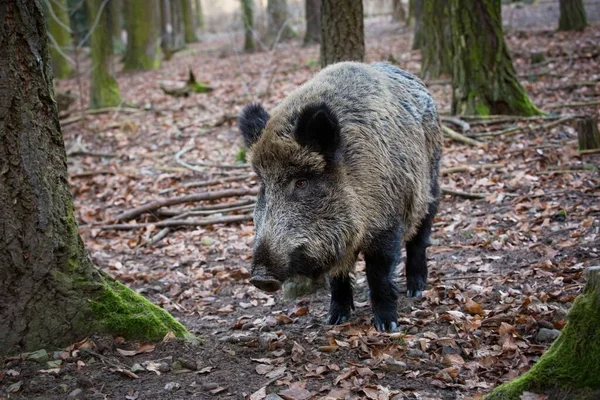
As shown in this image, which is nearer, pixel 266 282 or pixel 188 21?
pixel 266 282

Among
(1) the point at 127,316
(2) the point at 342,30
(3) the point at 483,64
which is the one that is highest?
(2) the point at 342,30

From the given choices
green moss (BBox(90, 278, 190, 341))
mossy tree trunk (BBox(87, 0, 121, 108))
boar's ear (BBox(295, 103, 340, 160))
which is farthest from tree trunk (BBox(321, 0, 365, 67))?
mossy tree trunk (BBox(87, 0, 121, 108))

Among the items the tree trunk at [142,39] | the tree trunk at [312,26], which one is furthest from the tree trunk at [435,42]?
the tree trunk at [142,39]

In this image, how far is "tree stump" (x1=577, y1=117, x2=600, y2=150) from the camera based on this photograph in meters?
8.96

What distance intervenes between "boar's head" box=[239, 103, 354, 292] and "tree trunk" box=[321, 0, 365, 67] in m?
3.73

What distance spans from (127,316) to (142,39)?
2174 cm

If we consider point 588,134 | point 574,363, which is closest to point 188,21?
point 588,134

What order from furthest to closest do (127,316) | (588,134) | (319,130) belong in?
(588,134), (319,130), (127,316)

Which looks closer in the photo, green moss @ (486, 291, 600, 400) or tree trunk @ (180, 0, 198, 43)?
green moss @ (486, 291, 600, 400)

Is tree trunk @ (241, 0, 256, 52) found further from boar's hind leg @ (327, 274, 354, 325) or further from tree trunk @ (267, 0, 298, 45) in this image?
boar's hind leg @ (327, 274, 354, 325)

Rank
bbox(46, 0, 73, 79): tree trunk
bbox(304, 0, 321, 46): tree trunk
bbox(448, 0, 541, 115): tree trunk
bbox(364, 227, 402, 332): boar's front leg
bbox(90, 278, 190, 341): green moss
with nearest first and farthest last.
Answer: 1. bbox(90, 278, 190, 341): green moss
2. bbox(364, 227, 402, 332): boar's front leg
3. bbox(448, 0, 541, 115): tree trunk
4. bbox(46, 0, 73, 79): tree trunk
5. bbox(304, 0, 321, 46): tree trunk

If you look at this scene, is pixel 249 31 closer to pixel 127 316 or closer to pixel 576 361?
pixel 127 316

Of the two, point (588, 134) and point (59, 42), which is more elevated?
point (59, 42)

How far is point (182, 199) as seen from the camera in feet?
31.0
